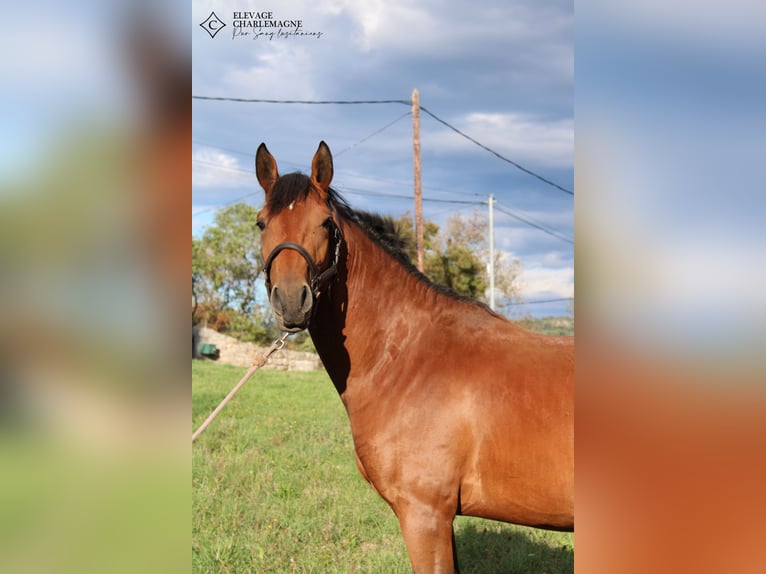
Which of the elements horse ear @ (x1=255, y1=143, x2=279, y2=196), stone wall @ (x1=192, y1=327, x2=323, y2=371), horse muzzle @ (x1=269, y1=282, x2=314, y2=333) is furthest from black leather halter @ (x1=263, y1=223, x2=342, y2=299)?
stone wall @ (x1=192, y1=327, x2=323, y2=371)

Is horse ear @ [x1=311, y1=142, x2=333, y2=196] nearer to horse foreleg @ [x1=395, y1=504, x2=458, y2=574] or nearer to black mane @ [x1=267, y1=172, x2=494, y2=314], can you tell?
black mane @ [x1=267, y1=172, x2=494, y2=314]

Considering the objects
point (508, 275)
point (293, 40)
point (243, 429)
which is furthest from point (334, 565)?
point (508, 275)

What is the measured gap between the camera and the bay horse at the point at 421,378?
7.91 feet

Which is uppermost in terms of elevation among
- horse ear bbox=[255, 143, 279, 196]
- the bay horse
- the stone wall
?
horse ear bbox=[255, 143, 279, 196]

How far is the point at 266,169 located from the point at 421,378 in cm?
129

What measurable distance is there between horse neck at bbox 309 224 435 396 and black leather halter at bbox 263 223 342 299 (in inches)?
7.6

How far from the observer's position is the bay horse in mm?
2410

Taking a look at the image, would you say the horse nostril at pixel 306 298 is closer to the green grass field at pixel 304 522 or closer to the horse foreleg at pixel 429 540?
the horse foreleg at pixel 429 540

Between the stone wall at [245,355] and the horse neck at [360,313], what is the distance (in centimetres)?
1819

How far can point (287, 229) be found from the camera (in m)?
2.35
